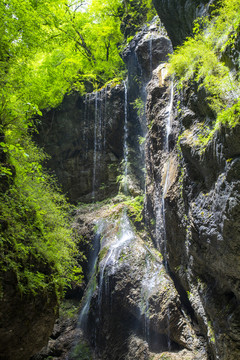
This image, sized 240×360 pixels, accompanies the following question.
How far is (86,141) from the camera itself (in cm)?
1494

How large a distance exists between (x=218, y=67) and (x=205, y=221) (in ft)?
9.81

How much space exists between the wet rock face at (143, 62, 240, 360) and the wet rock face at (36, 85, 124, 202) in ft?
21.3

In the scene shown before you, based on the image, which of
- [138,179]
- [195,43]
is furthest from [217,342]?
[138,179]

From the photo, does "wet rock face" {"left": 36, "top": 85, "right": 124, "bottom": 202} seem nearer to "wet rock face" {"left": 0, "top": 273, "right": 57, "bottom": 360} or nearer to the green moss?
the green moss

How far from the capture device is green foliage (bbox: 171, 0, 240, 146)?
166 inches

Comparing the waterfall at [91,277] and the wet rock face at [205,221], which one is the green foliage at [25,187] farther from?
the wet rock face at [205,221]

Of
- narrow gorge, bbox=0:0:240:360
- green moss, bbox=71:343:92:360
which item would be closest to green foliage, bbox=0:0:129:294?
narrow gorge, bbox=0:0:240:360

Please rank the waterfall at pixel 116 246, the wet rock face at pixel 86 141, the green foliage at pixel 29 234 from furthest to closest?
the wet rock face at pixel 86 141
the waterfall at pixel 116 246
the green foliage at pixel 29 234

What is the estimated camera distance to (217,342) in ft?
16.7

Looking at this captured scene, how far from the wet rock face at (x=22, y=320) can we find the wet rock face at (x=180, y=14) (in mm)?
7964

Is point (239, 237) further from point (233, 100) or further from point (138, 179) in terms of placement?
point (138, 179)

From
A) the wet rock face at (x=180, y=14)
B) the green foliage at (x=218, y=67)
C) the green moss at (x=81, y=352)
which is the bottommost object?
the green moss at (x=81, y=352)

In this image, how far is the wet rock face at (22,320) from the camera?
4.28 metres

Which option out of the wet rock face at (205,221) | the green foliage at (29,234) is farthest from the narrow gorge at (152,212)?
the green foliage at (29,234)
